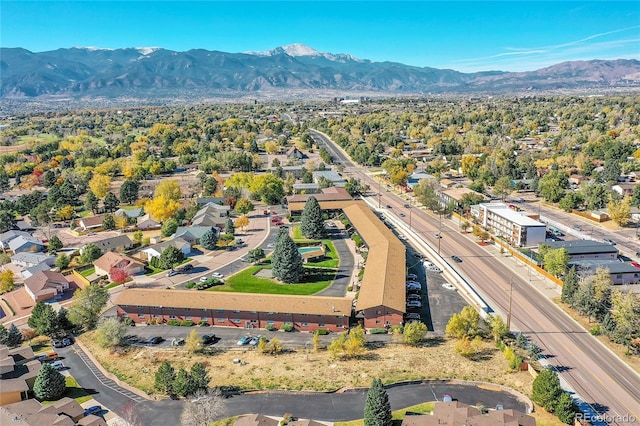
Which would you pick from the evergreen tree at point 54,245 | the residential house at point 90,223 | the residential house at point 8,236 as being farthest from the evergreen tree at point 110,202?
the evergreen tree at point 54,245

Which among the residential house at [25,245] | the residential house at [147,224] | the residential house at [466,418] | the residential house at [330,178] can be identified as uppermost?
the residential house at [330,178]

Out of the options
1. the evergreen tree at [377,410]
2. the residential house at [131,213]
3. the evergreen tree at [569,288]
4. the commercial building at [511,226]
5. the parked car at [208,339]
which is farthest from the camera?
the residential house at [131,213]

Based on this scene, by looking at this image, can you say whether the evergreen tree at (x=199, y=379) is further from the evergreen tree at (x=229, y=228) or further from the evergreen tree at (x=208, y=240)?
the evergreen tree at (x=229, y=228)

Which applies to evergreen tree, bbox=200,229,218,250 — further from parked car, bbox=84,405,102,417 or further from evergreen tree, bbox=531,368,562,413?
evergreen tree, bbox=531,368,562,413

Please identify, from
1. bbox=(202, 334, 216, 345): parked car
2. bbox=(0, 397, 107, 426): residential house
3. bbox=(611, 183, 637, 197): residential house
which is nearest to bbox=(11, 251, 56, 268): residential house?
bbox=(202, 334, 216, 345): parked car

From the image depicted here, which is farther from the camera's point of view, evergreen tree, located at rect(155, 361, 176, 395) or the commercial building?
the commercial building

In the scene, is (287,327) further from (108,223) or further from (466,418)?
(108,223)

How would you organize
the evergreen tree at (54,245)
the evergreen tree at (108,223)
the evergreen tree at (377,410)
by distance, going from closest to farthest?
the evergreen tree at (377,410) → the evergreen tree at (54,245) → the evergreen tree at (108,223)

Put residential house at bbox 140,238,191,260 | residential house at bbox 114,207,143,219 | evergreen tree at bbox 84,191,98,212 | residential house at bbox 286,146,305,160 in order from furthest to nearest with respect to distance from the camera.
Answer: residential house at bbox 286,146,305,160 → evergreen tree at bbox 84,191,98,212 → residential house at bbox 114,207,143,219 → residential house at bbox 140,238,191,260
